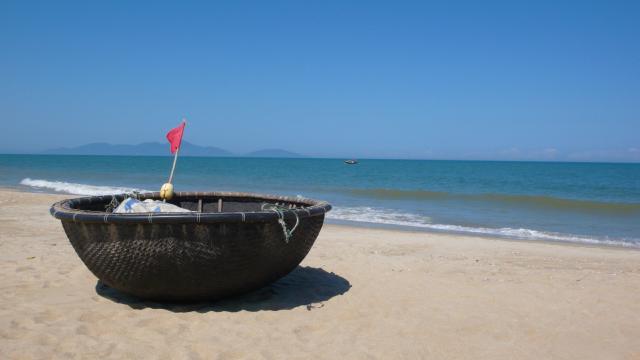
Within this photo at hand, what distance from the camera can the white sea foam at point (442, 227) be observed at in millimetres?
10188

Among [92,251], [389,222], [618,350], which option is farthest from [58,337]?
[389,222]

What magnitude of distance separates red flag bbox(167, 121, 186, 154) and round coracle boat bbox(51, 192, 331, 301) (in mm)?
1159

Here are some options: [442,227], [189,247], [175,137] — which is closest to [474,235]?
[442,227]

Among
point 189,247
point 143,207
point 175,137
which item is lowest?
point 189,247

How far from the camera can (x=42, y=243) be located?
22.0 feet

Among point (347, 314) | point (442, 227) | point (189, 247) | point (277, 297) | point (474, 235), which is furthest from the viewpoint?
point (442, 227)

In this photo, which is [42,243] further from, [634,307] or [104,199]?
[634,307]

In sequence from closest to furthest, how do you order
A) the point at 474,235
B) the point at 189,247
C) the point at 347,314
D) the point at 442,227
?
1. the point at 189,247
2. the point at 347,314
3. the point at 474,235
4. the point at 442,227

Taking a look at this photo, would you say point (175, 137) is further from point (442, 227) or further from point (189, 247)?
point (442, 227)

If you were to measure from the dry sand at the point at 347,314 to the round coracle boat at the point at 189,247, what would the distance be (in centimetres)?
28

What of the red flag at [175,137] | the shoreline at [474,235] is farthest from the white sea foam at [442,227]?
the red flag at [175,137]

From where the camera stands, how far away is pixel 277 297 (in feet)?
14.1

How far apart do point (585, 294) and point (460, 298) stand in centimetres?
134

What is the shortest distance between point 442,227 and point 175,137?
807 cm
